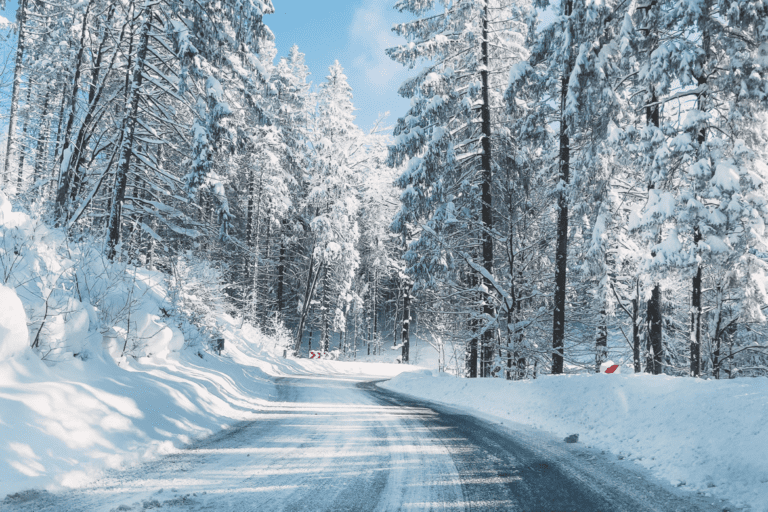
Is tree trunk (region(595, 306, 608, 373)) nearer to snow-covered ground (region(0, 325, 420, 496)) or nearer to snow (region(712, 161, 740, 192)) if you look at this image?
snow (region(712, 161, 740, 192))

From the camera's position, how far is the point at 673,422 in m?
5.41

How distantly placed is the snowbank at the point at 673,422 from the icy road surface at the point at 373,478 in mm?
369

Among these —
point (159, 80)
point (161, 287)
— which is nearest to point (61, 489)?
point (161, 287)

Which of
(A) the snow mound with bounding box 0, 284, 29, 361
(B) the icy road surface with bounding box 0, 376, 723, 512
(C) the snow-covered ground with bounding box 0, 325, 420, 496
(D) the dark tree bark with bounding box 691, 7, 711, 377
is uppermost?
(D) the dark tree bark with bounding box 691, 7, 711, 377

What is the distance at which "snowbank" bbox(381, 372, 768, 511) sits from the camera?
4.11m

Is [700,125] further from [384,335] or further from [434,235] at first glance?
[384,335]

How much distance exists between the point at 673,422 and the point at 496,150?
12445 mm

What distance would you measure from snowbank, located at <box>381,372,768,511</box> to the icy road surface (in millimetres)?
369

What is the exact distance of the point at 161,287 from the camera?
10.9 metres

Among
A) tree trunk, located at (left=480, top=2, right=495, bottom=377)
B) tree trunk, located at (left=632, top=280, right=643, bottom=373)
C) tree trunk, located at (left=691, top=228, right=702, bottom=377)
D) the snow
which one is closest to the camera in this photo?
the snow

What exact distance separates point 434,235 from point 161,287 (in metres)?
8.60

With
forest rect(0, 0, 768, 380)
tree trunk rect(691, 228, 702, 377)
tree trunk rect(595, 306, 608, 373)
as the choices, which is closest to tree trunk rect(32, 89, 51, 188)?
forest rect(0, 0, 768, 380)

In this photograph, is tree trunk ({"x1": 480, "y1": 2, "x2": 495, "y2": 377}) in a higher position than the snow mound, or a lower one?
higher

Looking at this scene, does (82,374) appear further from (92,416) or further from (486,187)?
(486,187)
